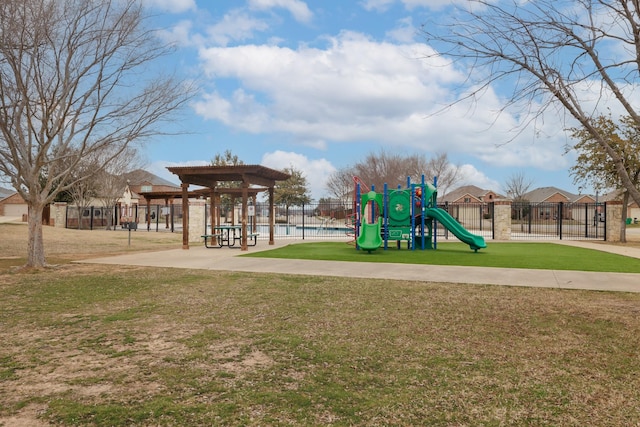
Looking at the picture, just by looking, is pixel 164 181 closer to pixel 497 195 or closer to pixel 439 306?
pixel 497 195

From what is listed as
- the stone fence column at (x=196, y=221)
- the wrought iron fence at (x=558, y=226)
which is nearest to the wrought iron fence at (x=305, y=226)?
the stone fence column at (x=196, y=221)

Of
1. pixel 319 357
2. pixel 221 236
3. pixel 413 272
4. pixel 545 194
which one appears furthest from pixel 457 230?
pixel 545 194

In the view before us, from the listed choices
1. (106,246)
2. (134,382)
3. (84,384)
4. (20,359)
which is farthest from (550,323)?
(106,246)

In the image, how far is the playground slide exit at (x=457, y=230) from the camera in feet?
54.8

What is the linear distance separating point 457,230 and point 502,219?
29.1 feet

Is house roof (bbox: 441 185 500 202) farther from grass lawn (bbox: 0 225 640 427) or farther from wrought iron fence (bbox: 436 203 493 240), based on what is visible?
grass lawn (bbox: 0 225 640 427)

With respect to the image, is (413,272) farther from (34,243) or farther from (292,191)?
(292,191)

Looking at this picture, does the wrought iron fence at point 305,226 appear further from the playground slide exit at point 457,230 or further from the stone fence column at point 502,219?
the stone fence column at point 502,219

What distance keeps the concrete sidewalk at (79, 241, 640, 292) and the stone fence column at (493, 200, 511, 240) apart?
46.0ft

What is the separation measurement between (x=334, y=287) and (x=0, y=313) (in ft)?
17.8

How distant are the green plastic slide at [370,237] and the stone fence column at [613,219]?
14649 mm

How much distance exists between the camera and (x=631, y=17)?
16.6ft

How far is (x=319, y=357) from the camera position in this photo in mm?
4660

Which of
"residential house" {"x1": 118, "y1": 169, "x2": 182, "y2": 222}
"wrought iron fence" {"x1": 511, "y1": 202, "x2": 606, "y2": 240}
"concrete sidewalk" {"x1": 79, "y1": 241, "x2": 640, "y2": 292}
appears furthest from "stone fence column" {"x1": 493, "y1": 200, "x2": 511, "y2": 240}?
"residential house" {"x1": 118, "y1": 169, "x2": 182, "y2": 222}
